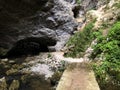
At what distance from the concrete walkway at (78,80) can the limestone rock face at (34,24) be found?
846cm

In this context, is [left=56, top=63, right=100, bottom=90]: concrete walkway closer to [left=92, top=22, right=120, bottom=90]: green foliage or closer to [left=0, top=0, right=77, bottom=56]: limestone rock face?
[left=92, top=22, right=120, bottom=90]: green foliage

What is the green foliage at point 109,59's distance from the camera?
385 inches

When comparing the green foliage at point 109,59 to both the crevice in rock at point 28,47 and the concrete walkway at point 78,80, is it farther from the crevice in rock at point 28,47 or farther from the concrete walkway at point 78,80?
the crevice in rock at point 28,47

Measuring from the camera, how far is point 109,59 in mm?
11086

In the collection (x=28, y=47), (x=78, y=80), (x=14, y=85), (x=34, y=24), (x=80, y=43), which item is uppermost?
(x=78, y=80)

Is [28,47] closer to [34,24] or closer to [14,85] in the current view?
[34,24]

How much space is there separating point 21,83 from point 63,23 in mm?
11892

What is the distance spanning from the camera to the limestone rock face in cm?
1677

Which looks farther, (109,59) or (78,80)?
(109,59)

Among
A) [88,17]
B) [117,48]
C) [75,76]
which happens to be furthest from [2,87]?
[88,17]

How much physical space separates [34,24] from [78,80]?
12.4 metres

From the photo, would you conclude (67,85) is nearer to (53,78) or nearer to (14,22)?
(53,78)

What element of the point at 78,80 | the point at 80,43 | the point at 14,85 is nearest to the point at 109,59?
the point at 78,80

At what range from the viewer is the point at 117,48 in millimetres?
11625
